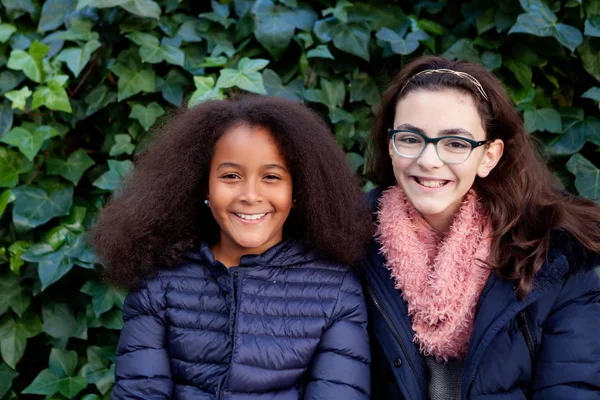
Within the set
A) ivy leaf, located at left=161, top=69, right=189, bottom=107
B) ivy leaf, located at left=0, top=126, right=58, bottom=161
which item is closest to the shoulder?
ivy leaf, located at left=161, top=69, right=189, bottom=107

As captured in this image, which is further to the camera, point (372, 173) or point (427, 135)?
point (372, 173)

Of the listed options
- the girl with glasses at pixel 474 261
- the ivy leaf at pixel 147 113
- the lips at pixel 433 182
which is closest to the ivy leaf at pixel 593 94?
the girl with glasses at pixel 474 261

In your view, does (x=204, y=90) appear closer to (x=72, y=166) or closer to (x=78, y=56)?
(x=78, y=56)

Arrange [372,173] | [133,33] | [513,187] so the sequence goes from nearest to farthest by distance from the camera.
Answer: [513,187] < [372,173] < [133,33]

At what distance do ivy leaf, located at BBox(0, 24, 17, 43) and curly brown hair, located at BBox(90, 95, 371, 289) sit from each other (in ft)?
3.10

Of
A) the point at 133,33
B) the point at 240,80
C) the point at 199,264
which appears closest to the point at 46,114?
the point at 133,33

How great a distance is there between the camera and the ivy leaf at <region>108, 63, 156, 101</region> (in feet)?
9.05

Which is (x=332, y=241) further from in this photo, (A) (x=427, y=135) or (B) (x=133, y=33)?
(B) (x=133, y=33)

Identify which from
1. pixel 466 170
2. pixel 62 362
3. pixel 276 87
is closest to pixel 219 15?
pixel 276 87

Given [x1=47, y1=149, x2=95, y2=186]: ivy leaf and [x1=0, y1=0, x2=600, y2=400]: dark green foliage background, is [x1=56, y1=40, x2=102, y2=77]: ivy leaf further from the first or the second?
[x1=47, y1=149, x2=95, y2=186]: ivy leaf

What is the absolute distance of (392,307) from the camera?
216cm

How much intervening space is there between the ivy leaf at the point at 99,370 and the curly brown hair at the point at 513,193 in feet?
4.80

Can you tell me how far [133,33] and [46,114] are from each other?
1.57 feet

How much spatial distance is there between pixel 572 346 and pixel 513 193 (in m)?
0.49
